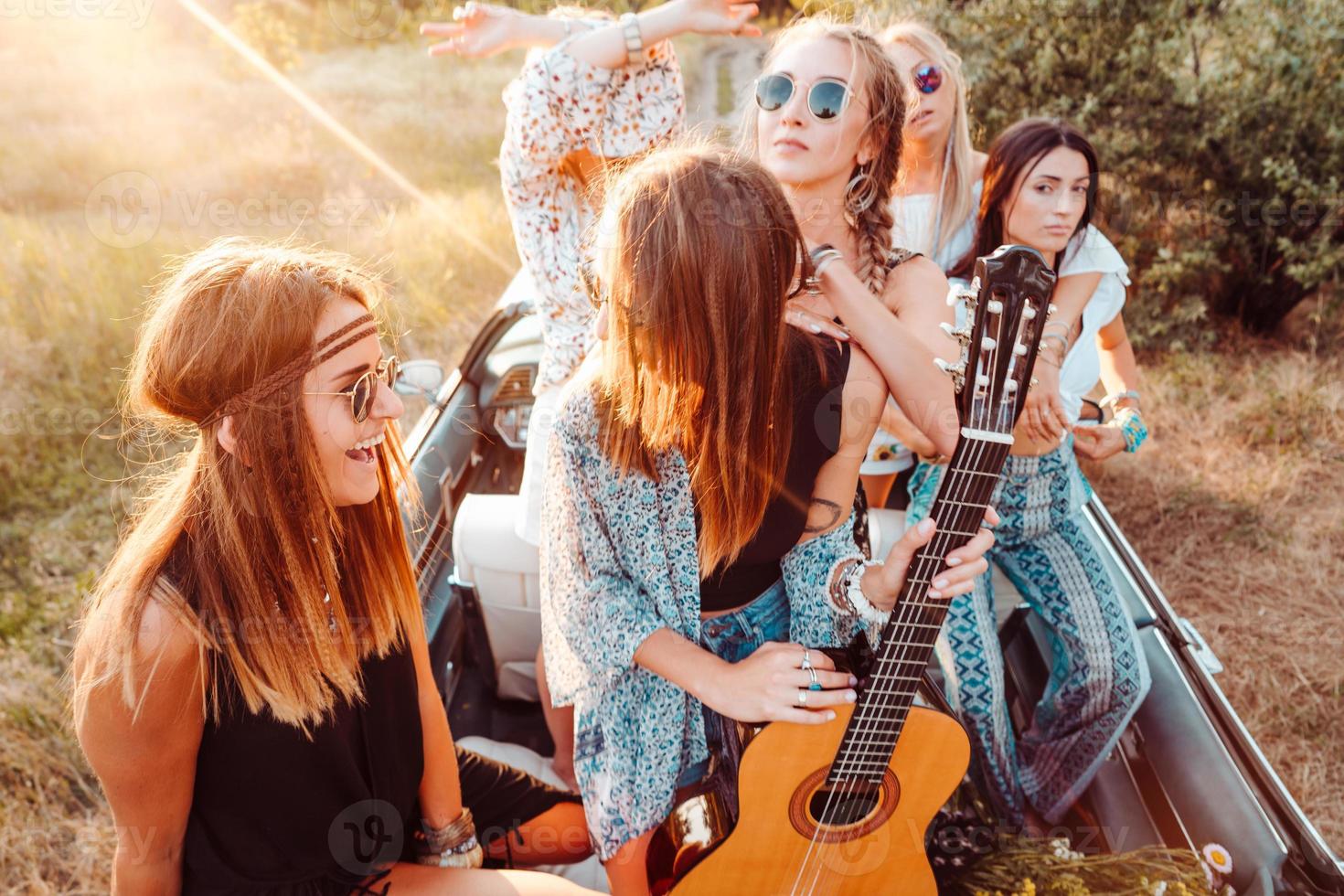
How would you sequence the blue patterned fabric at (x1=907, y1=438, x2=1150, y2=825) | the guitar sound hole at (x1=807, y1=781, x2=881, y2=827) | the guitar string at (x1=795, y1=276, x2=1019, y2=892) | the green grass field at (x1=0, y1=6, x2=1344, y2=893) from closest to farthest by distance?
the guitar string at (x1=795, y1=276, x2=1019, y2=892) → the guitar sound hole at (x1=807, y1=781, x2=881, y2=827) → the blue patterned fabric at (x1=907, y1=438, x2=1150, y2=825) → the green grass field at (x1=0, y1=6, x2=1344, y2=893)

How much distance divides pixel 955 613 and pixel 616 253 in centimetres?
144

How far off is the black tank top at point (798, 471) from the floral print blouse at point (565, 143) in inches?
29.9

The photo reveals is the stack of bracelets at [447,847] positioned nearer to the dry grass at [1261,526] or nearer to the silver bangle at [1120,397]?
the silver bangle at [1120,397]

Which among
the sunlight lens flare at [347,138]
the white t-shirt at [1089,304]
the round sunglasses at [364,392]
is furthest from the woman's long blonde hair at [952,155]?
the sunlight lens flare at [347,138]

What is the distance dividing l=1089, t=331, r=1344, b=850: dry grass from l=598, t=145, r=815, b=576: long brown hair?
2.77m

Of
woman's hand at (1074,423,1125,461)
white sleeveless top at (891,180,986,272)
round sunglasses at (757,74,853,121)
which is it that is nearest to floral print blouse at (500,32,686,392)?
round sunglasses at (757,74,853,121)

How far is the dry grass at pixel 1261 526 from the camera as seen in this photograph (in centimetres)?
322

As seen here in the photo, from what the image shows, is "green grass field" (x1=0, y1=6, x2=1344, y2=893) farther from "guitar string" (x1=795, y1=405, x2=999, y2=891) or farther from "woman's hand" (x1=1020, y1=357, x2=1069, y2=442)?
"woman's hand" (x1=1020, y1=357, x2=1069, y2=442)

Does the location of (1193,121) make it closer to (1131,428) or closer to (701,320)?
(1131,428)

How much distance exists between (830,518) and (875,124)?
989 mm

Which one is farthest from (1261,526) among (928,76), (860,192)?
(860,192)

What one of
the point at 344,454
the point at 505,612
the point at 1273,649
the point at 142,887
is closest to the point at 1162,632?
the point at 1273,649

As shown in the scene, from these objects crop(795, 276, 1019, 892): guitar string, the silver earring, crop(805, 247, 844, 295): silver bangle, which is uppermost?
the silver earring

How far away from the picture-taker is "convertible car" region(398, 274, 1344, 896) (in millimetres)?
1868
